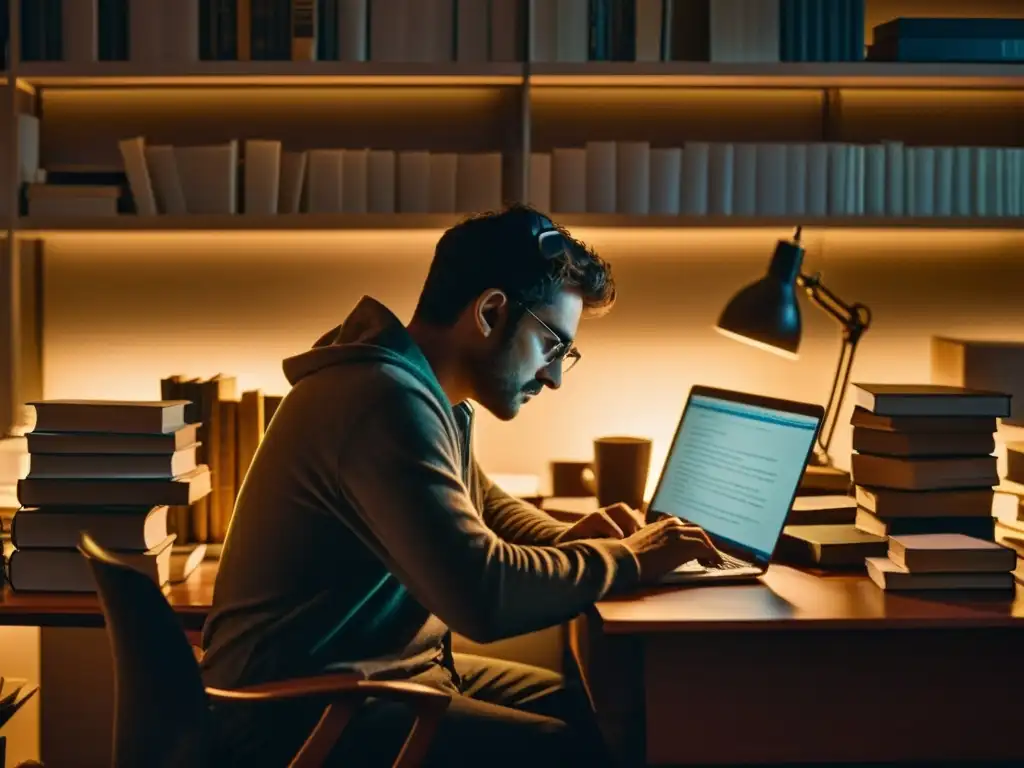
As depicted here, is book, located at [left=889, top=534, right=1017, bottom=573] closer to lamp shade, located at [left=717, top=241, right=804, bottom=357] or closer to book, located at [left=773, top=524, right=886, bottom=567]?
book, located at [left=773, top=524, right=886, bottom=567]

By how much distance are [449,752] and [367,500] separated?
1.26ft

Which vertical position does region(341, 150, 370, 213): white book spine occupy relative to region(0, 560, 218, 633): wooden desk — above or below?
above

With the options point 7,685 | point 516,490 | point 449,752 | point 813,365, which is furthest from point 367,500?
point 813,365

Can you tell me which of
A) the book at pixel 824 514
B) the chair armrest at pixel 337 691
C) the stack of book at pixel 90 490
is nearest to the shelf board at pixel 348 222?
the stack of book at pixel 90 490

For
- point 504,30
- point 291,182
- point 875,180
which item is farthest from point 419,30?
point 875,180

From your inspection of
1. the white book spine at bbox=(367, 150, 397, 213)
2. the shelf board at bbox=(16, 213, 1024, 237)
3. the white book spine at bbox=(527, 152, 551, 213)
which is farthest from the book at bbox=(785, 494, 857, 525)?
the white book spine at bbox=(367, 150, 397, 213)

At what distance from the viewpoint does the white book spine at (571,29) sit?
2.52 metres

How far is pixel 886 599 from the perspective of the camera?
1955 millimetres

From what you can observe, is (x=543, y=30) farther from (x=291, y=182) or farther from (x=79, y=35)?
(x=79, y=35)

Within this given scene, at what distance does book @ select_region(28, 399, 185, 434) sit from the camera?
7.15ft

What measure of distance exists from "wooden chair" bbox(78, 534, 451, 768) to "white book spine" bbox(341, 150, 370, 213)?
1.19 meters

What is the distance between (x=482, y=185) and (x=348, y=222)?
12.0 inches

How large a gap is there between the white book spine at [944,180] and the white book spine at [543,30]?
88 centimetres

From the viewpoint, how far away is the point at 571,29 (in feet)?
8.30
